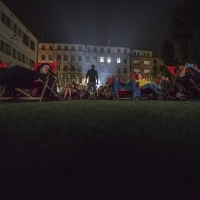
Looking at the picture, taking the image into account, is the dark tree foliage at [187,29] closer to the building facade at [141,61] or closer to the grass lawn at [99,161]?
the grass lawn at [99,161]

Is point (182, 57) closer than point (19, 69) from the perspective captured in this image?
No

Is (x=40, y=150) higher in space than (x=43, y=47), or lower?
lower

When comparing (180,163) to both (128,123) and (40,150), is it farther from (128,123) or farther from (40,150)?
(128,123)

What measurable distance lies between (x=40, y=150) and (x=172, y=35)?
2552 cm

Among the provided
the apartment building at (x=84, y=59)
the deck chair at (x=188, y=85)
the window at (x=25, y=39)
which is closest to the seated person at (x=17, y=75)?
the deck chair at (x=188, y=85)

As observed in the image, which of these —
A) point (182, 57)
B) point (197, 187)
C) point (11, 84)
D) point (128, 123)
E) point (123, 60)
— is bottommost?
point (197, 187)

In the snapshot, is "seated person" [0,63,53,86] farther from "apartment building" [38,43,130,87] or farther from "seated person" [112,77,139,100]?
"apartment building" [38,43,130,87]

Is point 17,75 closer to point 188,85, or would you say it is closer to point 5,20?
point 188,85

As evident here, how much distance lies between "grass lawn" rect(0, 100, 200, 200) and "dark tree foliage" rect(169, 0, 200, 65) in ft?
69.3

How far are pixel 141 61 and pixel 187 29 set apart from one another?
64.4 m

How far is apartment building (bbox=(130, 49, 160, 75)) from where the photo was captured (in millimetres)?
87625

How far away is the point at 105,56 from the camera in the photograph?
86375mm

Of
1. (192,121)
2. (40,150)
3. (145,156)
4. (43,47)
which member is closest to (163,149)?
(145,156)

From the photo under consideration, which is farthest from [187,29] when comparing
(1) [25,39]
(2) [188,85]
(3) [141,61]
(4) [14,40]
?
(3) [141,61]
